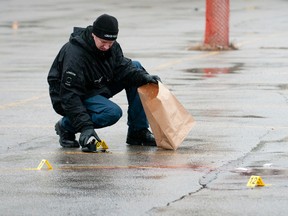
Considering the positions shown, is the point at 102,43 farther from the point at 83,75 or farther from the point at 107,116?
the point at 107,116

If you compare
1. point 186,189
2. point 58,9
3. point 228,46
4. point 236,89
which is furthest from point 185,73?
point 58,9

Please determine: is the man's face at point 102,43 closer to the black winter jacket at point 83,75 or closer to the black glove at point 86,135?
the black winter jacket at point 83,75

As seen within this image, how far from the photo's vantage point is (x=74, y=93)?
32.9 ft

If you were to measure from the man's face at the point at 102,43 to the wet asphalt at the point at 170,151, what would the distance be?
0.96 meters

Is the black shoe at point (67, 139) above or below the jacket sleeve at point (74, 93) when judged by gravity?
below

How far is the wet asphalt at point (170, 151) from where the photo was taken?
25.4ft

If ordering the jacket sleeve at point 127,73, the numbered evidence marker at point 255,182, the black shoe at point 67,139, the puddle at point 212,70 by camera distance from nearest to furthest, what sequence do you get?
the numbered evidence marker at point 255,182 → the jacket sleeve at point 127,73 → the black shoe at point 67,139 → the puddle at point 212,70

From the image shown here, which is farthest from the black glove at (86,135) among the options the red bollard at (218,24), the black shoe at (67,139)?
the red bollard at (218,24)

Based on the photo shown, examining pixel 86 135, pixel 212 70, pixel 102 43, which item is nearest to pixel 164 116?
pixel 86 135

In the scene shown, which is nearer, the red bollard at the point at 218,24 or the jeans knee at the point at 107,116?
the jeans knee at the point at 107,116

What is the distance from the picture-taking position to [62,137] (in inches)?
413

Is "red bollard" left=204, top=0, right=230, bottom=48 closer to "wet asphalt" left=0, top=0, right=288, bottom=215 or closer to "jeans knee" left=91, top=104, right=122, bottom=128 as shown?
"wet asphalt" left=0, top=0, right=288, bottom=215

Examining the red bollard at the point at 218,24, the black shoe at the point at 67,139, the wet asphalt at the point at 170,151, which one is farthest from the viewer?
the red bollard at the point at 218,24

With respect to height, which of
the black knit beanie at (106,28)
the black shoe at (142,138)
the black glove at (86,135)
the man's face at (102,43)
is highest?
the black knit beanie at (106,28)
